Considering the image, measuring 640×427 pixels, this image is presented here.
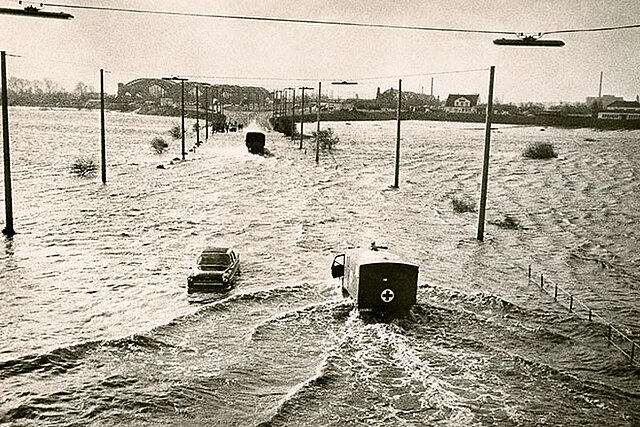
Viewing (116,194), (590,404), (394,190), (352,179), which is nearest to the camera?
(590,404)

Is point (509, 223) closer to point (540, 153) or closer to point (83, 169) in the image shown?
point (83, 169)

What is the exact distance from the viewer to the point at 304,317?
20.3 m

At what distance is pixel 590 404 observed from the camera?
Answer: 15023 millimetres

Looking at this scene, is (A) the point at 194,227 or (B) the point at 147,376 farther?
(A) the point at 194,227

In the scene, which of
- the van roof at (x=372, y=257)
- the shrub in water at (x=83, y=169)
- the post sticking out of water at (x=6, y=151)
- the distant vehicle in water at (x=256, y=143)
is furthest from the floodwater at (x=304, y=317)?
the distant vehicle in water at (x=256, y=143)

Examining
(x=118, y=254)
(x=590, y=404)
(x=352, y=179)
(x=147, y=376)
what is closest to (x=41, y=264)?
(x=118, y=254)

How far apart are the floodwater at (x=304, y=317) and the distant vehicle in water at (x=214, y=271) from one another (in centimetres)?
48

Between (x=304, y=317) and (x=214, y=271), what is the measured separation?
4221mm

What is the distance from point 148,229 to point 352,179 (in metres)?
27.6

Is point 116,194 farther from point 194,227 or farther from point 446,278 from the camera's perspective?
point 446,278

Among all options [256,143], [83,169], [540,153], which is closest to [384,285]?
[83,169]

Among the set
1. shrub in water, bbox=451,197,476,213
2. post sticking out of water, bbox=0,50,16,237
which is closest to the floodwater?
post sticking out of water, bbox=0,50,16,237

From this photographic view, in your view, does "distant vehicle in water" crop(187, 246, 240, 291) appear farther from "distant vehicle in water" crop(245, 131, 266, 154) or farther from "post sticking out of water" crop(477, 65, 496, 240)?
"distant vehicle in water" crop(245, 131, 266, 154)

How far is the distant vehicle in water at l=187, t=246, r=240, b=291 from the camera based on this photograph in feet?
73.4
